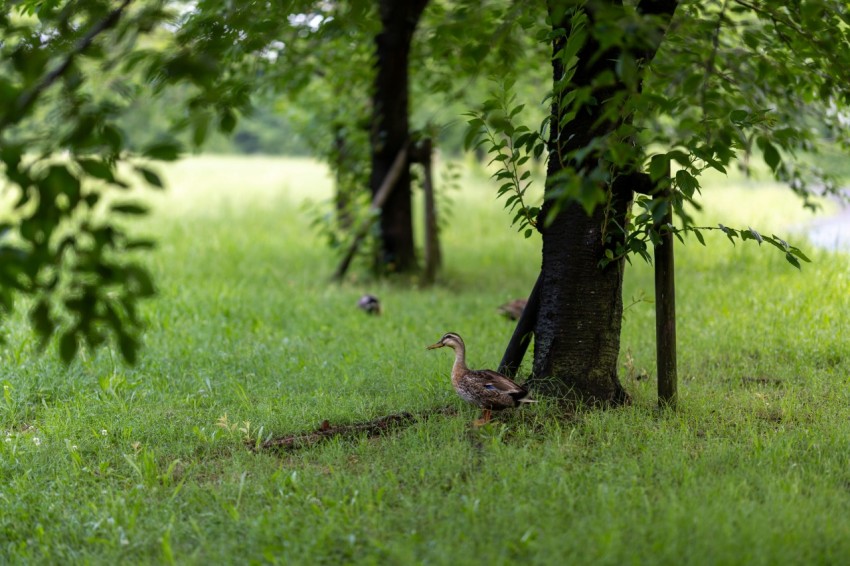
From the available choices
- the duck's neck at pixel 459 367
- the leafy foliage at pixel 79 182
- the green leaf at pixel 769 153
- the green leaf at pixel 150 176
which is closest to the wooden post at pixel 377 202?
the duck's neck at pixel 459 367

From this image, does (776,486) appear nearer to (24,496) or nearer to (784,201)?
(24,496)

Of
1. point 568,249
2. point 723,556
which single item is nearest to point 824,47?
point 568,249

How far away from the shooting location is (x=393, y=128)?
11.7 metres

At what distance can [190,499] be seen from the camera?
185 inches

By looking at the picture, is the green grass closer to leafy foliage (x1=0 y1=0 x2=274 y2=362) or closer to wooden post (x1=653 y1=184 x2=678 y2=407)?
wooden post (x1=653 y1=184 x2=678 y2=407)

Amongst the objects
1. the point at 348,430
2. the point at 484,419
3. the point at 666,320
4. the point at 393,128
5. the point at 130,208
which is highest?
the point at 393,128

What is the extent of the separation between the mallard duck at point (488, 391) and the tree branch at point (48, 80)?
3.00 meters

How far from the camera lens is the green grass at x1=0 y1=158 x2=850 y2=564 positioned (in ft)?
13.2

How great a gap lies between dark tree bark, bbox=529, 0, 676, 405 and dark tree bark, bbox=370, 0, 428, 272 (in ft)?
19.1

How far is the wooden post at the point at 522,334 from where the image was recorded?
5938 mm

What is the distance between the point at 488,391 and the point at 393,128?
7036 millimetres

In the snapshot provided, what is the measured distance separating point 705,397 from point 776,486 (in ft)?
5.37

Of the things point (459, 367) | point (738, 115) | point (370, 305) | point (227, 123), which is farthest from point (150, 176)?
point (370, 305)

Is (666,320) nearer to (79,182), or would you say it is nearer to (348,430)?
(348,430)
